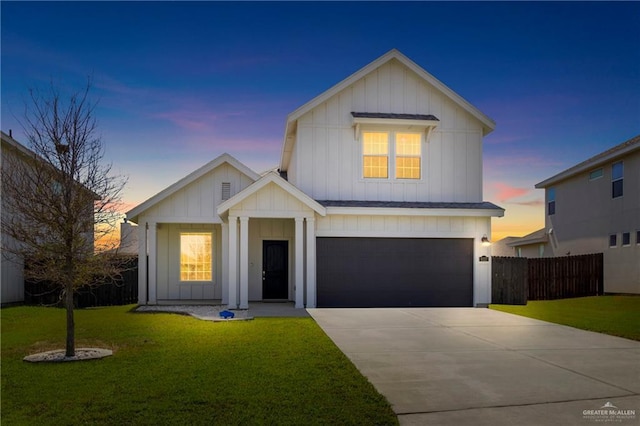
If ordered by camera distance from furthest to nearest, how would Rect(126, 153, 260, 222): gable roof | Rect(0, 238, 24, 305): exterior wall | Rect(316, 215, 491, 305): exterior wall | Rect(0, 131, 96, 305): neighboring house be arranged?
Rect(126, 153, 260, 222): gable roof → Rect(316, 215, 491, 305): exterior wall → Rect(0, 238, 24, 305): exterior wall → Rect(0, 131, 96, 305): neighboring house

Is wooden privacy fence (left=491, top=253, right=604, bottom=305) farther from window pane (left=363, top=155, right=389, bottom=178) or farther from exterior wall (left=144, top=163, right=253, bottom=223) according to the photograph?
exterior wall (left=144, top=163, right=253, bottom=223)

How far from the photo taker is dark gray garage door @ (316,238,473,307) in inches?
645

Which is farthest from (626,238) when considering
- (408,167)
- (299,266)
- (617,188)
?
(299,266)

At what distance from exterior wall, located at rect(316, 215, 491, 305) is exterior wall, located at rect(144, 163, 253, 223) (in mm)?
3997

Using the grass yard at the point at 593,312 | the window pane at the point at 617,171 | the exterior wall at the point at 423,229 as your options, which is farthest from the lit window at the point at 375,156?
the window pane at the point at 617,171

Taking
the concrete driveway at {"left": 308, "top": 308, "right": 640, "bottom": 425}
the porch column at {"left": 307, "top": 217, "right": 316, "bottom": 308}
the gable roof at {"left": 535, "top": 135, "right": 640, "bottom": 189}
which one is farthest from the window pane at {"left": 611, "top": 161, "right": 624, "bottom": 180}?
the porch column at {"left": 307, "top": 217, "right": 316, "bottom": 308}

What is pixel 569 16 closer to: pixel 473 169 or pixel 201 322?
pixel 473 169

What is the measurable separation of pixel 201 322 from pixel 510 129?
14888mm

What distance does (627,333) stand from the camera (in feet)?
36.8

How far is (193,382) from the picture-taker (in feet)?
21.9

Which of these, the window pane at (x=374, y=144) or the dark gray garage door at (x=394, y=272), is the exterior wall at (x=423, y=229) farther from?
the window pane at (x=374, y=144)

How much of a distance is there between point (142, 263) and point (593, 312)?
14.7m

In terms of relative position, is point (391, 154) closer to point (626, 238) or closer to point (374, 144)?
point (374, 144)

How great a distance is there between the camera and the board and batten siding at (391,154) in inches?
664
